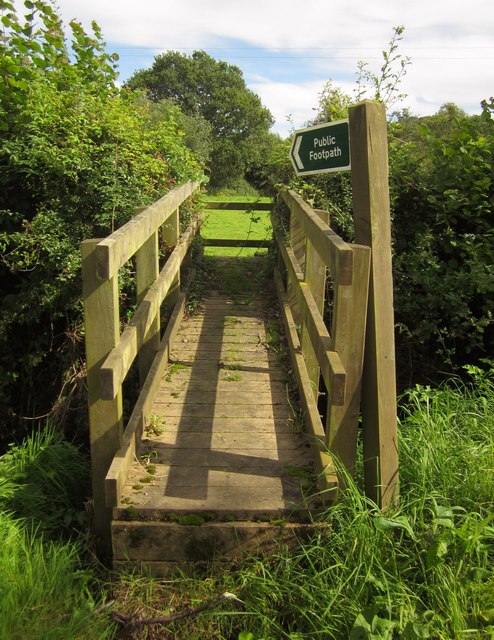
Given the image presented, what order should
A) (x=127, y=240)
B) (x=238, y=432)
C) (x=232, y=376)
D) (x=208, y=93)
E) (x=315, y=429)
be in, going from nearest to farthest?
(x=127, y=240) → (x=315, y=429) → (x=238, y=432) → (x=232, y=376) → (x=208, y=93)

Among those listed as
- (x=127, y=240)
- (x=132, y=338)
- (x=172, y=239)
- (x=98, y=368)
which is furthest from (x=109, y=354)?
(x=172, y=239)

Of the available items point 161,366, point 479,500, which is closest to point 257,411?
point 161,366

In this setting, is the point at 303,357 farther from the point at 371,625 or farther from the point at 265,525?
the point at 371,625

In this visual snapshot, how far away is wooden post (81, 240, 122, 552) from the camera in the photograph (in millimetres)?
2838

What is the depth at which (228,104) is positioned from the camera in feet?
206

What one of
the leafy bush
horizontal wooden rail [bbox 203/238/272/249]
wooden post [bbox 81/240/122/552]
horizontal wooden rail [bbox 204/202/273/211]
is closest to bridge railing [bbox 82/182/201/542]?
wooden post [bbox 81/240/122/552]

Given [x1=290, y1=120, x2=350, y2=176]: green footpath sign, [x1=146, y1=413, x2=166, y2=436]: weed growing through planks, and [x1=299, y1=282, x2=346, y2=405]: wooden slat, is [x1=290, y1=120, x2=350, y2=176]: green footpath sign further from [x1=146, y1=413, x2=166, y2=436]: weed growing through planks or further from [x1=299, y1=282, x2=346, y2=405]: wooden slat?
[x1=146, y1=413, x2=166, y2=436]: weed growing through planks

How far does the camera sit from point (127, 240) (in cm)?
305

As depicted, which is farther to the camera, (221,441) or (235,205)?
(235,205)

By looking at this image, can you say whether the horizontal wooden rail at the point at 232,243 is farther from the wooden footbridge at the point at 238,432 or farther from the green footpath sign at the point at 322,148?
the green footpath sign at the point at 322,148

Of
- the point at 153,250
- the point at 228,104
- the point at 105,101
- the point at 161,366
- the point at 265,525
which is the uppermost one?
the point at 228,104

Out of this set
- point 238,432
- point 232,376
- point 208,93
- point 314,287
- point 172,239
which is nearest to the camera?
point 238,432

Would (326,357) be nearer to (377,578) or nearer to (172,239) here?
(377,578)

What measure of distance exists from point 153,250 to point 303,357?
4.23 feet
